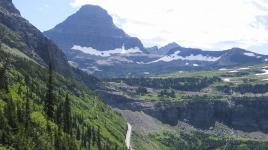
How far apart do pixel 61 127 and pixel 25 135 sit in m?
33.3

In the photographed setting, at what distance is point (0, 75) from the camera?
182 metres

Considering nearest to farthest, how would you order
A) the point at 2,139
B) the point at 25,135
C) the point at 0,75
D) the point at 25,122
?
the point at 2,139 < the point at 25,135 < the point at 25,122 < the point at 0,75

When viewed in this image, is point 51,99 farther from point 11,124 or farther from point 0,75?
point 0,75

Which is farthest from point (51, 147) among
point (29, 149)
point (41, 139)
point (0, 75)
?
point (0, 75)

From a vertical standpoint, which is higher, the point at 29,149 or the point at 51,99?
the point at 51,99

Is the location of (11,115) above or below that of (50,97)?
below

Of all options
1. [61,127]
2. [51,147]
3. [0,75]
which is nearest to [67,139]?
[61,127]

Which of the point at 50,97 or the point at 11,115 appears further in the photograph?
the point at 50,97

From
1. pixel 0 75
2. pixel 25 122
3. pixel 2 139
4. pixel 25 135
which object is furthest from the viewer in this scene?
pixel 0 75

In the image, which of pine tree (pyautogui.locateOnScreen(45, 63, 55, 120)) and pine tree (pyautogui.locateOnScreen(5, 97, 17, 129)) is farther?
pine tree (pyautogui.locateOnScreen(45, 63, 55, 120))

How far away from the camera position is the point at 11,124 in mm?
156500

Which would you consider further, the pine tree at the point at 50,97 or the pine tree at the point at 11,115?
the pine tree at the point at 50,97

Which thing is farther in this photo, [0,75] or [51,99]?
[0,75]

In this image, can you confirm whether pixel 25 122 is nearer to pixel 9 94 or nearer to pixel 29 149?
pixel 29 149
